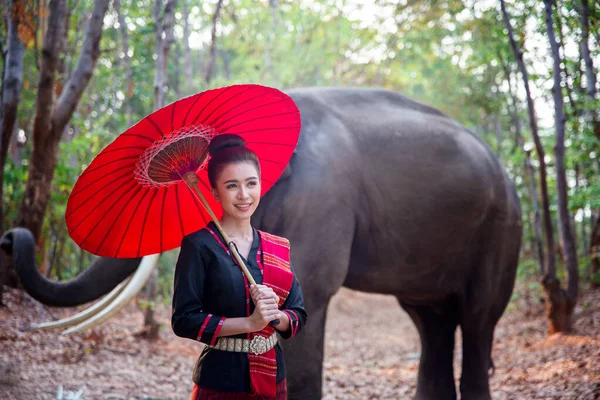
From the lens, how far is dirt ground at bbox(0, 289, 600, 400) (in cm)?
414

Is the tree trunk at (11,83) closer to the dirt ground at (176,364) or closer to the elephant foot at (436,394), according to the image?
the dirt ground at (176,364)

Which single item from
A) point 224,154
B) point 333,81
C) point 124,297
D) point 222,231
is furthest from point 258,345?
point 333,81

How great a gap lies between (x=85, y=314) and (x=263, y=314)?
1.39 meters

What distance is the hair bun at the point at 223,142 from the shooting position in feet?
6.33

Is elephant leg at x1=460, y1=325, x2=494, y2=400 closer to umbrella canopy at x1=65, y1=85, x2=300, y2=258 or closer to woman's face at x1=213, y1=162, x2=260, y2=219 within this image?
umbrella canopy at x1=65, y1=85, x2=300, y2=258

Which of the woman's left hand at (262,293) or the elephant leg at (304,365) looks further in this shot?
the elephant leg at (304,365)

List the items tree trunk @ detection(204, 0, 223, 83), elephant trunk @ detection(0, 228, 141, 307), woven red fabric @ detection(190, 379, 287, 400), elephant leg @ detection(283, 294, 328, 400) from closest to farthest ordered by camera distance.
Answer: woven red fabric @ detection(190, 379, 287, 400), elephant trunk @ detection(0, 228, 141, 307), elephant leg @ detection(283, 294, 328, 400), tree trunk @ detection(204, 0, 223, 83)

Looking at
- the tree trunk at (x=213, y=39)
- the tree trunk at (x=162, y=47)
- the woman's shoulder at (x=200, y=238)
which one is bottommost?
the woman's shoulder at (x=200, y=238)

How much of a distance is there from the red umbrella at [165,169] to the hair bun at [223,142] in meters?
0.02

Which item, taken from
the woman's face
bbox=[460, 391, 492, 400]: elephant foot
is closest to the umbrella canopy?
the woman's face

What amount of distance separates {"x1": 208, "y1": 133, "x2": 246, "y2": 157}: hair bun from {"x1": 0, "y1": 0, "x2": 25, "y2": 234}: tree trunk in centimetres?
329

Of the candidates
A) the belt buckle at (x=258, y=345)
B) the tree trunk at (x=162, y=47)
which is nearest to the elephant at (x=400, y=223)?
the belt buckle at (x=258, y=345)

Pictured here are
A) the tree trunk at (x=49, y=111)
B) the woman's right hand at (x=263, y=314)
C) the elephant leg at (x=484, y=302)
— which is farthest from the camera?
the tree trunk at (x=49, y=111)

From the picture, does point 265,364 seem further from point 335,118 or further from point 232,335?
point 335,118
